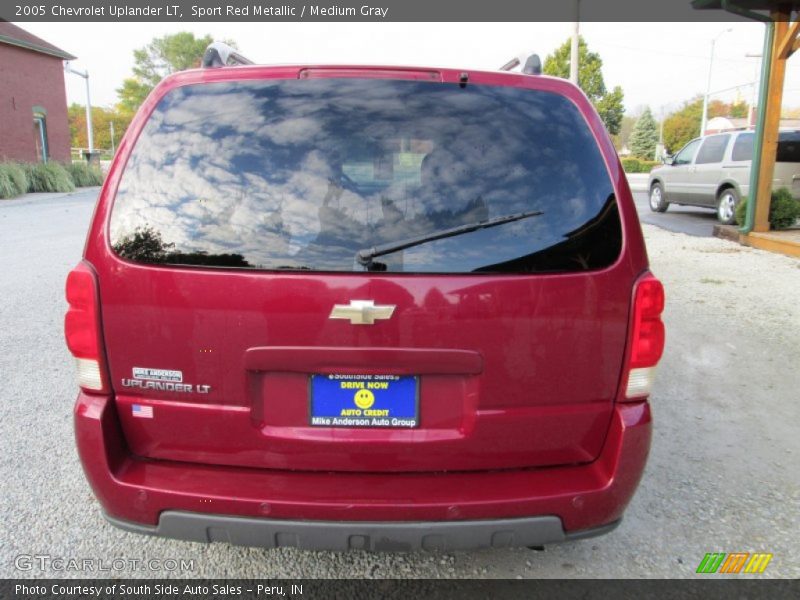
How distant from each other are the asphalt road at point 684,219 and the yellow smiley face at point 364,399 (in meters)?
12.0

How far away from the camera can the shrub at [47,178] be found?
2216cm

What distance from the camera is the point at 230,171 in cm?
202

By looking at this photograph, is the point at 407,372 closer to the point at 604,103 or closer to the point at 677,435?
the point at 677,435

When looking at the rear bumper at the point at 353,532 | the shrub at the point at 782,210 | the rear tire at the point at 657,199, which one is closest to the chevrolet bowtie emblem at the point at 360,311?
the rear bumper at the point at 353,532

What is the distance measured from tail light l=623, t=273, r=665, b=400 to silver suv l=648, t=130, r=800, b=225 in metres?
12.1

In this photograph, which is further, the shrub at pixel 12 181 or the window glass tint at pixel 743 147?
the shrub at pixel 12 181

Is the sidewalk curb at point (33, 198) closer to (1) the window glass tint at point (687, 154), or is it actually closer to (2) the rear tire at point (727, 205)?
(1) the window glass tint at point (687, 154)

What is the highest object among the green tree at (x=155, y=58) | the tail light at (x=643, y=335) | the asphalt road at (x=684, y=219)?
the green tree at (x=155, y=58)

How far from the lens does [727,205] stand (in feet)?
44.2

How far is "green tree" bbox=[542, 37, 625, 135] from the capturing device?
153 feet

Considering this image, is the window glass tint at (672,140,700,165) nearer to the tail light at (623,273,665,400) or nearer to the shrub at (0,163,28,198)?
the tail light at (623,273,665,400)

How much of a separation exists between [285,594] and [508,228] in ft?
5.47

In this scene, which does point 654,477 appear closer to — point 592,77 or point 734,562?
point 734,562

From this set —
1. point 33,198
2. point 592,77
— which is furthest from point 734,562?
point 592,77
